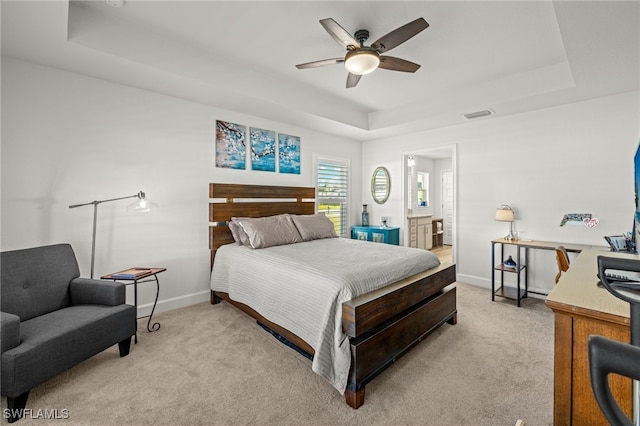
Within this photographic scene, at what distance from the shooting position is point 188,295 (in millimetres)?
3551

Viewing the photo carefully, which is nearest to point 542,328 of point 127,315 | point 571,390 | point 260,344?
point 571,390

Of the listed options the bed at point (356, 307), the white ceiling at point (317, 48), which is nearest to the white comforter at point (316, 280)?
the bed at point (356, 307)

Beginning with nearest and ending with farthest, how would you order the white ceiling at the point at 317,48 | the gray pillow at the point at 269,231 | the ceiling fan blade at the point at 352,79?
the white ceiling at the point at 317,48 < the ceiling fan blade at the point at 352,79 < the gray pillow at the point at 269,231

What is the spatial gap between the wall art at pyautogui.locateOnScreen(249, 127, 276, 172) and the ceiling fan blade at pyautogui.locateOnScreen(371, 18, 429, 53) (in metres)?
2.28

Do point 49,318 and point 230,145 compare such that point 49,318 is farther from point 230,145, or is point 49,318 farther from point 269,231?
point 230,145

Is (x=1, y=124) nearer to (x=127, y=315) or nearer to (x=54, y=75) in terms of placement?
(x=54, y=75)

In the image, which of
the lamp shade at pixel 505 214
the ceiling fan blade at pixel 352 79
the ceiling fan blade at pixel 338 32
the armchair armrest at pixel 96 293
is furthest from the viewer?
the lamp shade at pixel 505 214

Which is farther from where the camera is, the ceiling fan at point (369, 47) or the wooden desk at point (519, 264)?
the wooden desk at point (519, 264)

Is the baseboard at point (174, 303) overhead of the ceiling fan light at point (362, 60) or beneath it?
beneath

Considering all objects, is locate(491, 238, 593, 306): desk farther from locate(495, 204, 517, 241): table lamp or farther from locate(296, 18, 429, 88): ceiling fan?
locate(296, 18, 429, 88): ceiling fan

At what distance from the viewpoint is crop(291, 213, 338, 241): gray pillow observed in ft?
12.5

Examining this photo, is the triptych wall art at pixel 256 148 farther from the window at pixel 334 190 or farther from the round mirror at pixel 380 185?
the round mirror at pixel 380 185

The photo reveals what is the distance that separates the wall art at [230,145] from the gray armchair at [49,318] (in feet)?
6.35

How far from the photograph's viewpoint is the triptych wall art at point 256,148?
12.6 ft
